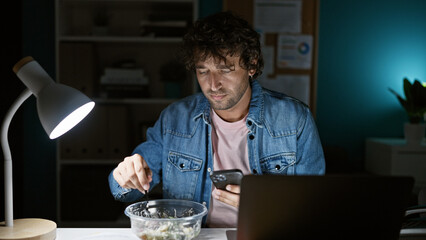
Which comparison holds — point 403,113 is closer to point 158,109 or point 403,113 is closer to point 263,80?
point 263,80

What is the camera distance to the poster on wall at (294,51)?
3326 millimetres

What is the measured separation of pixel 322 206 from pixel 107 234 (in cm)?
67

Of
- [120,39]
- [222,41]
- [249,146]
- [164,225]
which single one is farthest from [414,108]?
[164,225]

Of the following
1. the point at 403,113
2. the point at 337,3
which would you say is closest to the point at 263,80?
the point at 337,3

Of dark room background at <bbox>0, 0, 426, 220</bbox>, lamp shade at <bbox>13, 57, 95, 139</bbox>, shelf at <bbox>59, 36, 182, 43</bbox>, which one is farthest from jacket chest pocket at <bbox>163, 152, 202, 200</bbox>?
dark room background at <bbox>0, 0, 426, 220</bbox>

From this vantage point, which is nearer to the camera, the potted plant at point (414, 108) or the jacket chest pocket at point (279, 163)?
the jacket chest pocket at point (279, 163)

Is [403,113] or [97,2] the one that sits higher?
[97,2]

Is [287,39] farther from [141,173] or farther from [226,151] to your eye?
[141,173]

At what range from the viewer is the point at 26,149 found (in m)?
3.41

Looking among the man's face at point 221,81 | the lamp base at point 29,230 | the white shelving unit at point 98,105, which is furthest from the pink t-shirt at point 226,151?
the white shelving unit at point 98,105

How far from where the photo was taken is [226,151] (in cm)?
166

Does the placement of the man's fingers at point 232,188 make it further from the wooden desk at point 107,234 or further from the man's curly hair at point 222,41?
the man's curly hair at point 222,41

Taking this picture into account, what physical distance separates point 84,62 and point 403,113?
252 centimetres

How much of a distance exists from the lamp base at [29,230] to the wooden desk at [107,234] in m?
0.09
